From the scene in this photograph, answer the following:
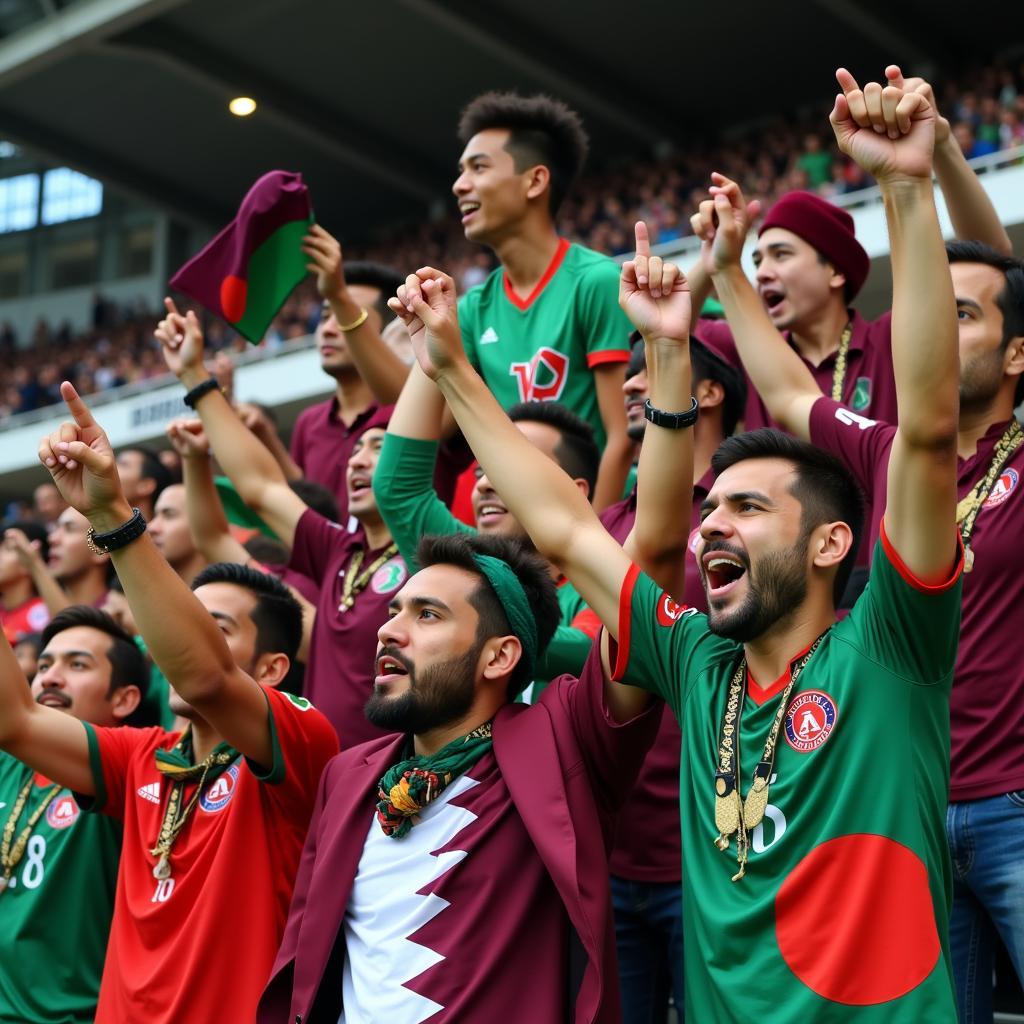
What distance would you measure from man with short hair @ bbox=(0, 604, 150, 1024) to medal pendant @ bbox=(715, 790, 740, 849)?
6.76 ft

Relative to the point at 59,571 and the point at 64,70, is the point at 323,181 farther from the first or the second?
the point at 59,571

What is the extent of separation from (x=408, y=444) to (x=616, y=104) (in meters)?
18.0

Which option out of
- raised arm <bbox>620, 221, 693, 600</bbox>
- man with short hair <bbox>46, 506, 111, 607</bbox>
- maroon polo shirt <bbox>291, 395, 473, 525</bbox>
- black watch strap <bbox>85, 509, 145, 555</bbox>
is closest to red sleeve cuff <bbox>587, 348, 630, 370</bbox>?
maroon polo shirt <bbox>291, 395, 473, 525</bbox>

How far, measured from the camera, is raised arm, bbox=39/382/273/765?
3463 millimetres

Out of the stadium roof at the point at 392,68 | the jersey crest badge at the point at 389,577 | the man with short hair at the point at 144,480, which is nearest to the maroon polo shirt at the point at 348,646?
the jersey crest badge at the point at 389,577

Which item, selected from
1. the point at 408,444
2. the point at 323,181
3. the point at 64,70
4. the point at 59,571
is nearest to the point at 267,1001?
the point at 408,444

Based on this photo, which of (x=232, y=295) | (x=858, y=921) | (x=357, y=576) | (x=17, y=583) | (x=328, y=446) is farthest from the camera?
(x=17, y=583)

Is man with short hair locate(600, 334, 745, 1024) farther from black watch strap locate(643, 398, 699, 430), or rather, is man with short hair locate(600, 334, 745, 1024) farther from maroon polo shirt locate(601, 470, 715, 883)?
black watch strap locate(643, 398, 699, 430)

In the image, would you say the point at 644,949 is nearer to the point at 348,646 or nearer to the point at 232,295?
the point at 348,646

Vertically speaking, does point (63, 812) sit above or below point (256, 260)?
below

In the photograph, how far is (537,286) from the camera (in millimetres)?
5000

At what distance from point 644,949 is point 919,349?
1590 mm

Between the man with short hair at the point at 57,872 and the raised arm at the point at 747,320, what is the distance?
2098 millimetres

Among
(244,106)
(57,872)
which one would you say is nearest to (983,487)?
(57,872)
